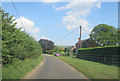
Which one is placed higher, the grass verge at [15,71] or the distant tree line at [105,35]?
the distant tree line at [105,35]

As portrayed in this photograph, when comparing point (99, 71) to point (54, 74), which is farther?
point (99, 71)

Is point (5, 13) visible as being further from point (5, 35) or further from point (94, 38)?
point (94, 38)

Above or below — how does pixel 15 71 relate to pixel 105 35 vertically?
below

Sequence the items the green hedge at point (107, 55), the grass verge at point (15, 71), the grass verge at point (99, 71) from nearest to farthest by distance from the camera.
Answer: the grass verge at point (15, 71) < the grass verge at point (99, 71) < the green hedge at point (107, 55)

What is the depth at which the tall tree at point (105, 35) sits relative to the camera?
54.4 meters

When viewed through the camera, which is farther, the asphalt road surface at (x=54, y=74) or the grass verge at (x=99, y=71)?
the asphalt road surface at (x=54, y=74)

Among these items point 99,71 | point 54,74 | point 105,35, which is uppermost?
point 105,35

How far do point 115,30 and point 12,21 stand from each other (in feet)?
165

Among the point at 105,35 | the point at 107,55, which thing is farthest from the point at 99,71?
the point at 105,35

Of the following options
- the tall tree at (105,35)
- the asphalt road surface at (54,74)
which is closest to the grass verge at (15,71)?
the asphalt road surface at (54,74)

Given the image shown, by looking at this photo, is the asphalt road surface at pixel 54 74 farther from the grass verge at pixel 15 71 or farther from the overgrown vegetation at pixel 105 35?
the overgrown vegetation at pixel 105 35

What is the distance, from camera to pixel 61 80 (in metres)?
9.38

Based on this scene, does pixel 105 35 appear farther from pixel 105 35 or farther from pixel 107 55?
pixel 107 55

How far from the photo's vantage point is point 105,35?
55312 millimetres
